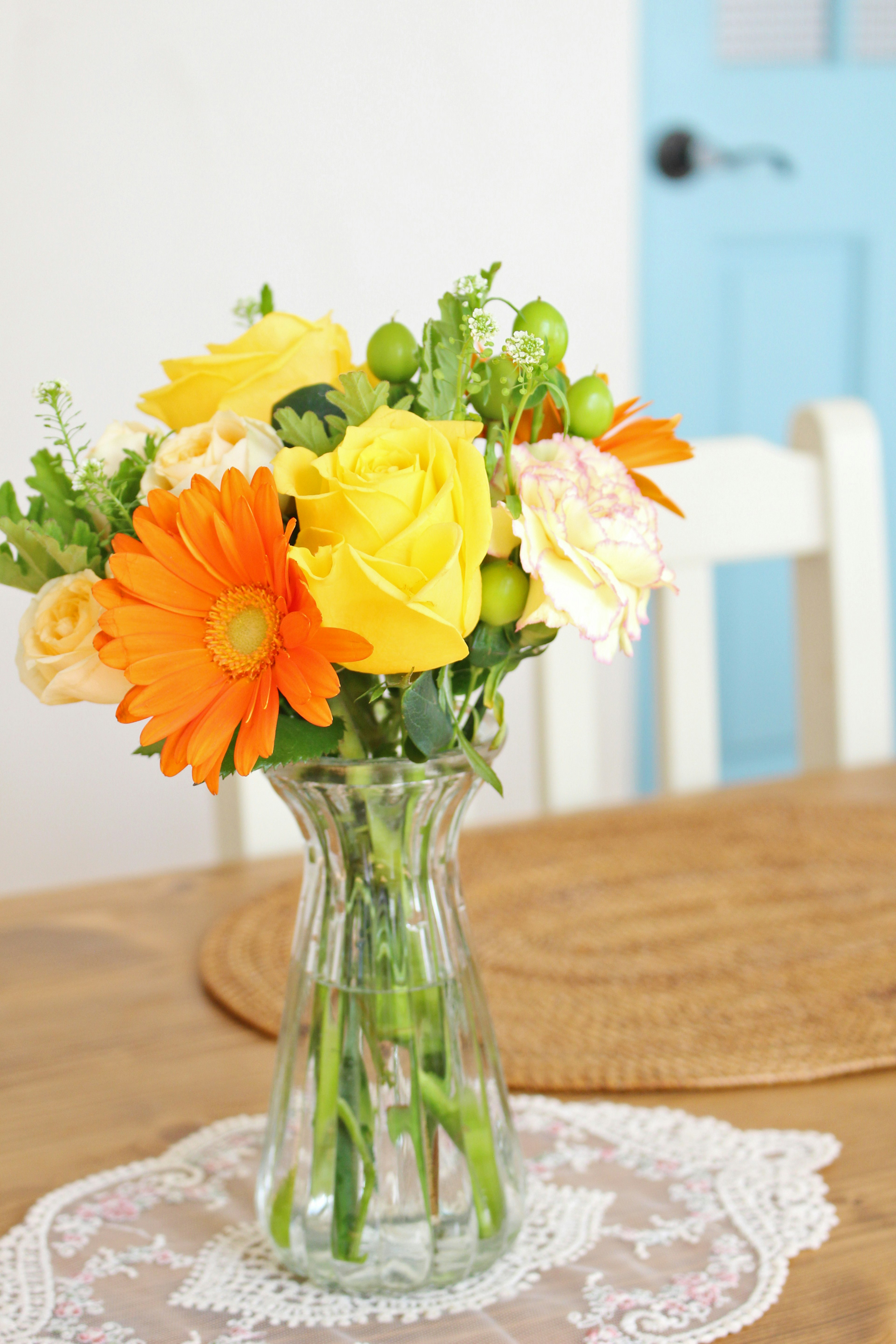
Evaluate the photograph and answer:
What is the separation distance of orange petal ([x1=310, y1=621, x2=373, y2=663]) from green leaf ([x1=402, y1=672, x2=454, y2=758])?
0.04m

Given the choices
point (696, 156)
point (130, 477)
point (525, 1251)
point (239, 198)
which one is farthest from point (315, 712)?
point (696, 156)

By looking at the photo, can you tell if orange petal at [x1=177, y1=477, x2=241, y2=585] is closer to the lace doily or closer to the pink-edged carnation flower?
the pink-edged carnation flower

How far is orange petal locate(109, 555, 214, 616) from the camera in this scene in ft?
1.34

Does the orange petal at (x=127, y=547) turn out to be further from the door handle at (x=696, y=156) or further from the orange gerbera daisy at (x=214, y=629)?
the door handle at (x=696, y=156)

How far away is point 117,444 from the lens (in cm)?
47

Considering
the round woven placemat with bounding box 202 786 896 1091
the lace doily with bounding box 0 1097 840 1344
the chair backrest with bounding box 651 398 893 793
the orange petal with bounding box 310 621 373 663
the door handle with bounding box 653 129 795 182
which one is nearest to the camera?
the orange petal with bounding box 310 621 373 663

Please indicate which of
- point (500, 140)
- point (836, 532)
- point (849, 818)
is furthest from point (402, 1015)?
point (500, 140)

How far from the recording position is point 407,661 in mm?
407

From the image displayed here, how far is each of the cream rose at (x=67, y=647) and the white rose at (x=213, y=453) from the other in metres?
0.04

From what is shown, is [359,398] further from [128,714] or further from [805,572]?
[805,572]

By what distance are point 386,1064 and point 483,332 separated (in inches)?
10.0

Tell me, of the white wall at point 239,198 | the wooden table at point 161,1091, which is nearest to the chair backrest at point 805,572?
the wooden table at point 161,1091

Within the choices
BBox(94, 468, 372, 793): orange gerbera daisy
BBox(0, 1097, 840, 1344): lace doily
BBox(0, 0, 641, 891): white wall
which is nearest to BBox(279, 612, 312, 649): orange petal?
BBox(94, 468, 372, 793): orange gerbera daisy

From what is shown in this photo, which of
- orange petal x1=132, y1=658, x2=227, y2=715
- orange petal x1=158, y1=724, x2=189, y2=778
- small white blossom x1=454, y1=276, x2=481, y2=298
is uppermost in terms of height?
small white blossom x1=454, y1=276, x2=481, y2=298
